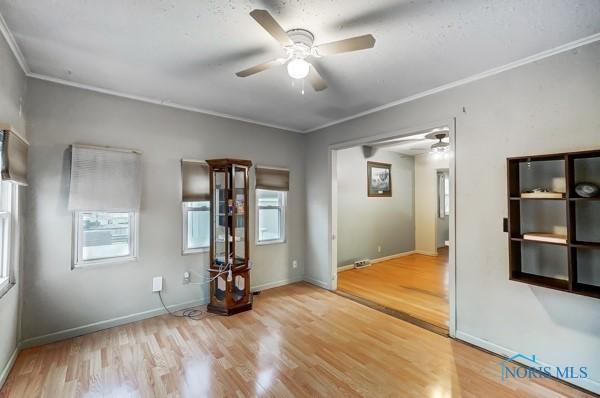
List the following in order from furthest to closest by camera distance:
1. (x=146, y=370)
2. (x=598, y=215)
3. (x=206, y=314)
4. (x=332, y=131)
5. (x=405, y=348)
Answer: (x=332, y=131)
(x=206, y=314)
(x=405, y=348)
(x=146, y=370)
(x=598, y=215)

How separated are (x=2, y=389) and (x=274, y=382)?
2.04 metres

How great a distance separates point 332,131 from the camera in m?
4.32

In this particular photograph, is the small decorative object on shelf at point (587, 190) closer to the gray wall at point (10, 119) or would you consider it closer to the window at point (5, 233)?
the gray wall at point (10, 119)

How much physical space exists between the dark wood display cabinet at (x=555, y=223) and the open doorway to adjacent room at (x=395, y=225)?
123 centimetres

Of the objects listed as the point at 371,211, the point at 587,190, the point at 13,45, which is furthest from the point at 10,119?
the point at 371,211

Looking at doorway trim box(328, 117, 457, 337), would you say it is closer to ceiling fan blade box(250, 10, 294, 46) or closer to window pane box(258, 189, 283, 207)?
window pane box(258, 189, 283, 207)

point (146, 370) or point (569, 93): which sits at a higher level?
point (569, 93)

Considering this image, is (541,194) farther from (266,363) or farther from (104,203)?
(104,203)

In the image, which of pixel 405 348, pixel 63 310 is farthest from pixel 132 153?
pixel 405 348

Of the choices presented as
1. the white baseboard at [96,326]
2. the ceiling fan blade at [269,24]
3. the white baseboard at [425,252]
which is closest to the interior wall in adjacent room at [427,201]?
the white baseboard at [425,252]

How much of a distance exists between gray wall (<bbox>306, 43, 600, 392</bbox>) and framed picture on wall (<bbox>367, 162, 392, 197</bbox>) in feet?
9.78

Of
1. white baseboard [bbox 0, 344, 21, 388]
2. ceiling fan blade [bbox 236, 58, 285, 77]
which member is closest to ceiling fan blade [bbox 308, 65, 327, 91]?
ceiling fan blade [bbox 236, 58, 285, 77]

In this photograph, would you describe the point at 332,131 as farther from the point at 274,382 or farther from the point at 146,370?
the point at 146,370

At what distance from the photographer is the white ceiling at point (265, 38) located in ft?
5.65
